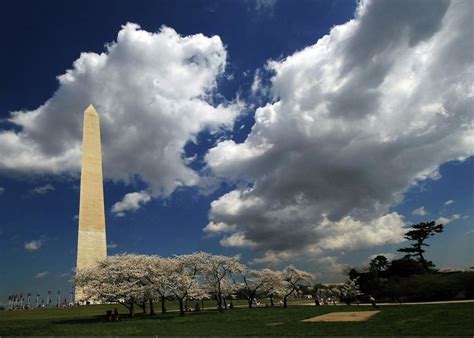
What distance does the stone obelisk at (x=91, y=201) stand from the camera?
55344mm

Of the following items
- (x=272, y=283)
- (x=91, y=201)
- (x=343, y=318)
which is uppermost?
(x=91, y=201)

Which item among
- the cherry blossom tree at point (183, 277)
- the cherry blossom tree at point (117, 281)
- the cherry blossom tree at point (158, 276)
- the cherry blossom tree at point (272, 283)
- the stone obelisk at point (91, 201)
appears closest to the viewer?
the cherry blossom tree at point (117, 281)

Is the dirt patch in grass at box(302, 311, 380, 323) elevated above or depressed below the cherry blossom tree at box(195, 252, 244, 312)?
below

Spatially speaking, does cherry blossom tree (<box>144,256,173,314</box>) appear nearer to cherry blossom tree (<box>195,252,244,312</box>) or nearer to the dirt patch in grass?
cherry blossom tree (<box>195,252,244,312</box>)

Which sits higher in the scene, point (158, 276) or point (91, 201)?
point (91, 201)

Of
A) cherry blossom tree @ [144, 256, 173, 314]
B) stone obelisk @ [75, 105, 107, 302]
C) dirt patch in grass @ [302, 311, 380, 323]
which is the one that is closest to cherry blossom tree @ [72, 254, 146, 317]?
cherry blossom tree @ [144, 256, 173, 314]

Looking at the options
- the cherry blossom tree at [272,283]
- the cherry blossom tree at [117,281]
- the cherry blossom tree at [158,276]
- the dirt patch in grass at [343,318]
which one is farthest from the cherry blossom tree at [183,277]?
the dirt patch in grass at [343,318]

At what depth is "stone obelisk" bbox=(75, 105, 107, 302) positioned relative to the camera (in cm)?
5534

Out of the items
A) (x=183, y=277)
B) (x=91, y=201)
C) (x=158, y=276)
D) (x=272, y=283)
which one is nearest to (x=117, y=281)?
(x=158, y=276)

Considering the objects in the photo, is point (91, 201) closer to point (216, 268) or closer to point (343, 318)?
point (216, 268)

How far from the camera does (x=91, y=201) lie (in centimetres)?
5716

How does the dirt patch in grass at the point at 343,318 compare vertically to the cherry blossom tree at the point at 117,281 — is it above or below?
below

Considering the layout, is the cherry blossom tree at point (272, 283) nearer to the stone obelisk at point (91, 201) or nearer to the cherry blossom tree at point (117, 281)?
the cherry blossom tree at point (117, 281)

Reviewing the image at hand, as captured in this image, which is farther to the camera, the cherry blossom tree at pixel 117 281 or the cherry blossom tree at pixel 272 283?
the cherry blossom tree at pixel 272 283
